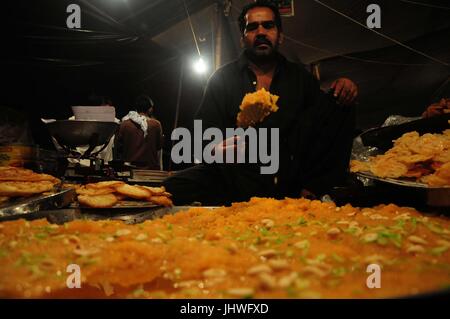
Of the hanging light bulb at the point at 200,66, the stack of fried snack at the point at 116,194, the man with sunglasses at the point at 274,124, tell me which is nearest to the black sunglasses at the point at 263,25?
the man with sunglasses at the point at 274,124

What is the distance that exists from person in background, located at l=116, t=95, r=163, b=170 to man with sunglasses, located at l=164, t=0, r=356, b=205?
2.99 m

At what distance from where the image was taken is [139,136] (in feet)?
21.0

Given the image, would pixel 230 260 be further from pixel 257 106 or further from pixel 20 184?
pixel 257 106

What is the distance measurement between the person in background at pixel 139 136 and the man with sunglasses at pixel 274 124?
299 cm

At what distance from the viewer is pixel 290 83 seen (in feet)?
11.9

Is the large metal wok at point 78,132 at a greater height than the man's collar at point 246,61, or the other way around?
the man's collar at point 246,61

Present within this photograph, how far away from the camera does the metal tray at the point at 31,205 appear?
1.60m

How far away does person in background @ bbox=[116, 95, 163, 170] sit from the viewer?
6.38 meters

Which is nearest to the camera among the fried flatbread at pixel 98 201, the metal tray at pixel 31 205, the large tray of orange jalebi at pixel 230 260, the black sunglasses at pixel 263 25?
the large tray of orange jalebi at pixel 230 260

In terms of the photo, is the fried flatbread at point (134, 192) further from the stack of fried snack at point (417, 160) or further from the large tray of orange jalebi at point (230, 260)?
the stack of fried snack at point (417, 160)

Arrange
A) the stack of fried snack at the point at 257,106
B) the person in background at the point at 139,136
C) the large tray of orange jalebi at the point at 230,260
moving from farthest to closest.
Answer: the person in background at the point at 139,136
the stack of fried snack at the point at 257,106
the large tray of orange jalebi at the point at 230,260

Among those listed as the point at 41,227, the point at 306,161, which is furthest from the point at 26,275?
the point at 306,161

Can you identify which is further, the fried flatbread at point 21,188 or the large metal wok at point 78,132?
the large metal wok at point 78,132
